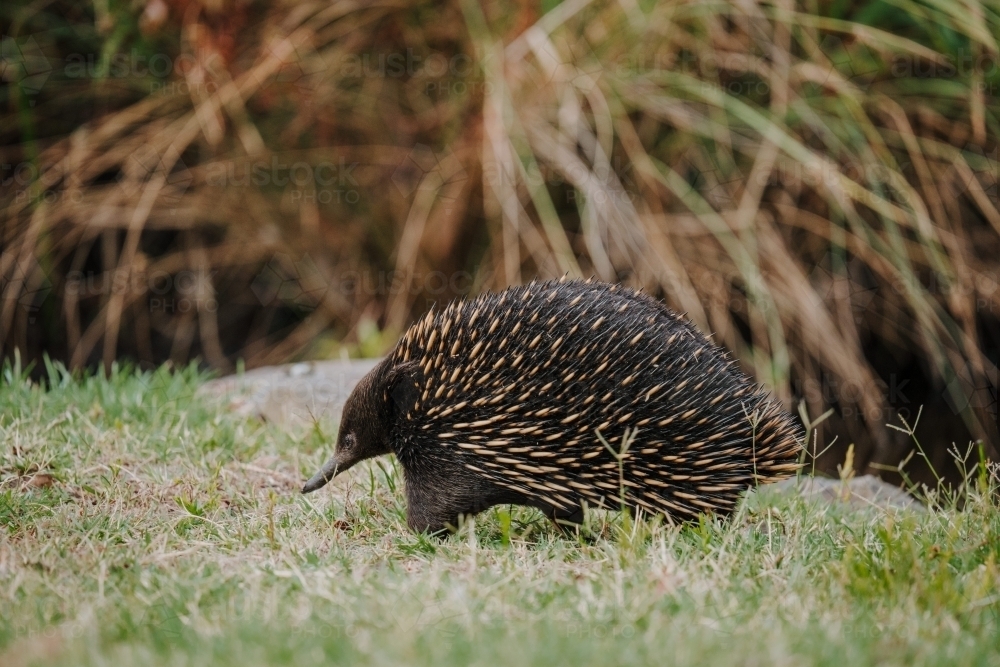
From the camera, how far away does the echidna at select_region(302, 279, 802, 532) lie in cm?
335

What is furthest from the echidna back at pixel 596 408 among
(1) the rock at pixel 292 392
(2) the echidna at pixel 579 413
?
(1) the rock at pixel 292 392

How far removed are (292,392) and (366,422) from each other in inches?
59.8

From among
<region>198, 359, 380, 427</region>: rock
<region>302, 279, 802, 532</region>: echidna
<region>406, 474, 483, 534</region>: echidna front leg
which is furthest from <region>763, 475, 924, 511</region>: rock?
<region>198, 359, 380, 427</region>: rock

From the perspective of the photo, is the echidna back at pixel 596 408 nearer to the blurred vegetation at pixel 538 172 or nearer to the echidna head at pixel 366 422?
the echidna head at pixel 366 422

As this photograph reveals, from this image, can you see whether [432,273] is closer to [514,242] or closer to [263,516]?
[514,242]

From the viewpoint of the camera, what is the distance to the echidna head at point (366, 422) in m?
3.65

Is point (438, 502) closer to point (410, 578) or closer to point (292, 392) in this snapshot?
point (410, 578)

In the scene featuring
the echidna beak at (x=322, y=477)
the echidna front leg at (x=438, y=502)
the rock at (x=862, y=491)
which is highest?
the echidna beak at (x=322, y=477)

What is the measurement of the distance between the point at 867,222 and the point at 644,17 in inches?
77.1

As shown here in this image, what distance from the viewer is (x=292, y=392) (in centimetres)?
513

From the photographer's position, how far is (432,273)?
276 inches

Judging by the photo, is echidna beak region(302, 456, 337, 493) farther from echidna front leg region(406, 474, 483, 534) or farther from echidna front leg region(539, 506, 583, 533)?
echidna front leg region(539, 506, 583, 533)

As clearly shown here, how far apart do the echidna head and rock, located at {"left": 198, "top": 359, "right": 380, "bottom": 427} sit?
40.8 inches

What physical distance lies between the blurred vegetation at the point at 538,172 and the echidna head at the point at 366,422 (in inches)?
83.7
